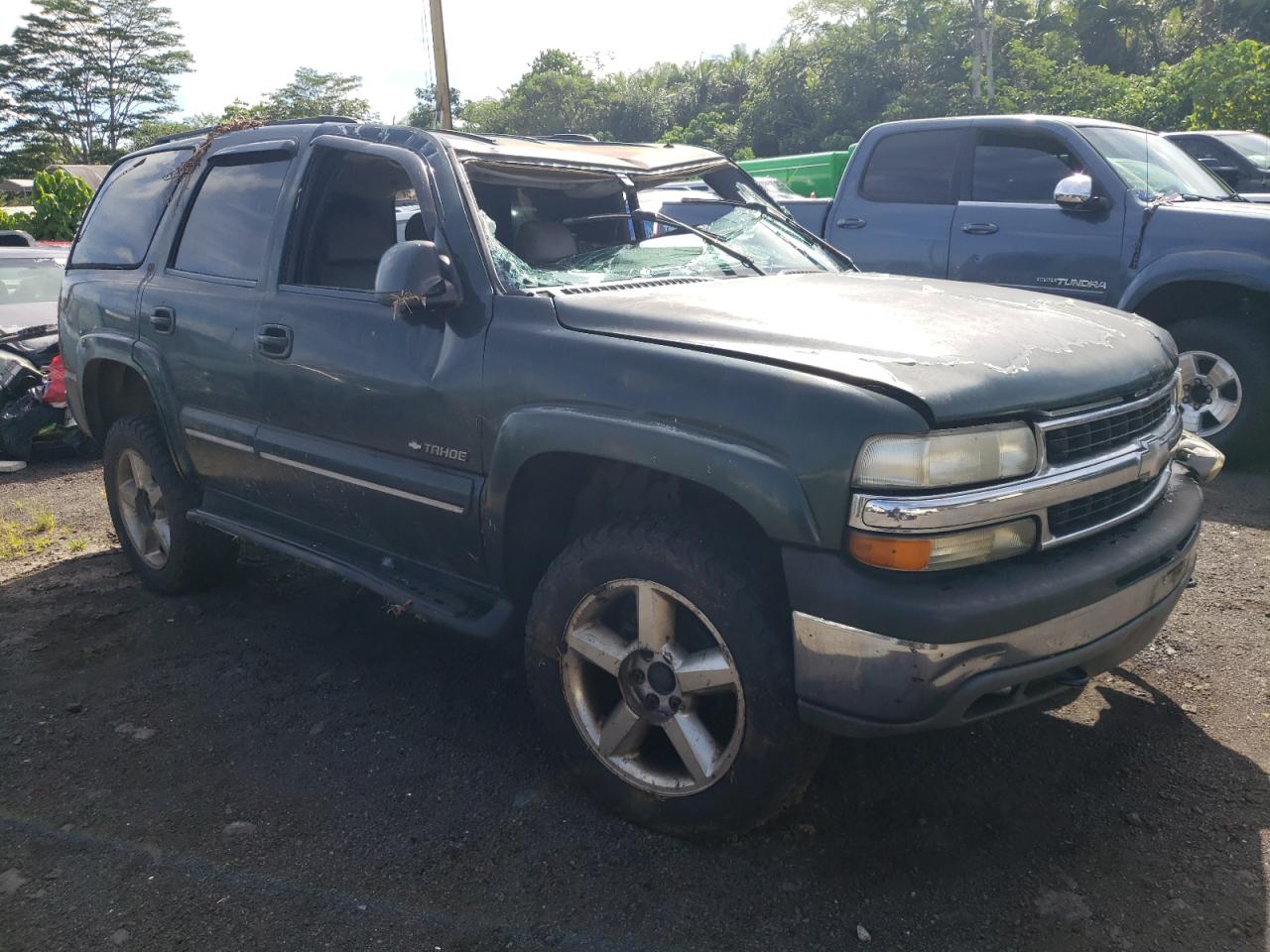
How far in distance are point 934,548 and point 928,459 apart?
0.19 meters

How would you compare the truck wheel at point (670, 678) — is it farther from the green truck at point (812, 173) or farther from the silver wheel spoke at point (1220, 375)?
the green truck at point (812, 173)

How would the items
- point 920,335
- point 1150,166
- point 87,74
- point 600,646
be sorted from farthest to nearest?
1. point 87,74
2. point 1150,166
3. point 600,646
4. point 920,335

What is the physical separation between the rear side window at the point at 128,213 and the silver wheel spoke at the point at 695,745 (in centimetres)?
319

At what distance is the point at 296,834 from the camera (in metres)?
2.77

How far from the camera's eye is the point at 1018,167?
6.52 m

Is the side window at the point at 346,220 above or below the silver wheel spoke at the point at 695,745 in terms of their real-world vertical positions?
above

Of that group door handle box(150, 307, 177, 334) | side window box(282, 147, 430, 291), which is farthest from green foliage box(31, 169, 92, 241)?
side window box(282, 147, 430, 291)

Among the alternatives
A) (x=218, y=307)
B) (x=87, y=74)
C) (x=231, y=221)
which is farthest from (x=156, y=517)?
(x=87, y=74)

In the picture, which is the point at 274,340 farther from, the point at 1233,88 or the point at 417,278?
the point at 1233,88

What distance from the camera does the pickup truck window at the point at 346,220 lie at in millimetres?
3574

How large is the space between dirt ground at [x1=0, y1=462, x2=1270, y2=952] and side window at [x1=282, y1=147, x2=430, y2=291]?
1482 millimetres

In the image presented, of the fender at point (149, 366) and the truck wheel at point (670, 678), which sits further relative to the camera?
the fender at point (149, 366)

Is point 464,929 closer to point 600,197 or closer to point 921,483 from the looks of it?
point 921,483

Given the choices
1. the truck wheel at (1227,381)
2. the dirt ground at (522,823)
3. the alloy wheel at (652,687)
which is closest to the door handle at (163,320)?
the dirt ground at (522,823)
